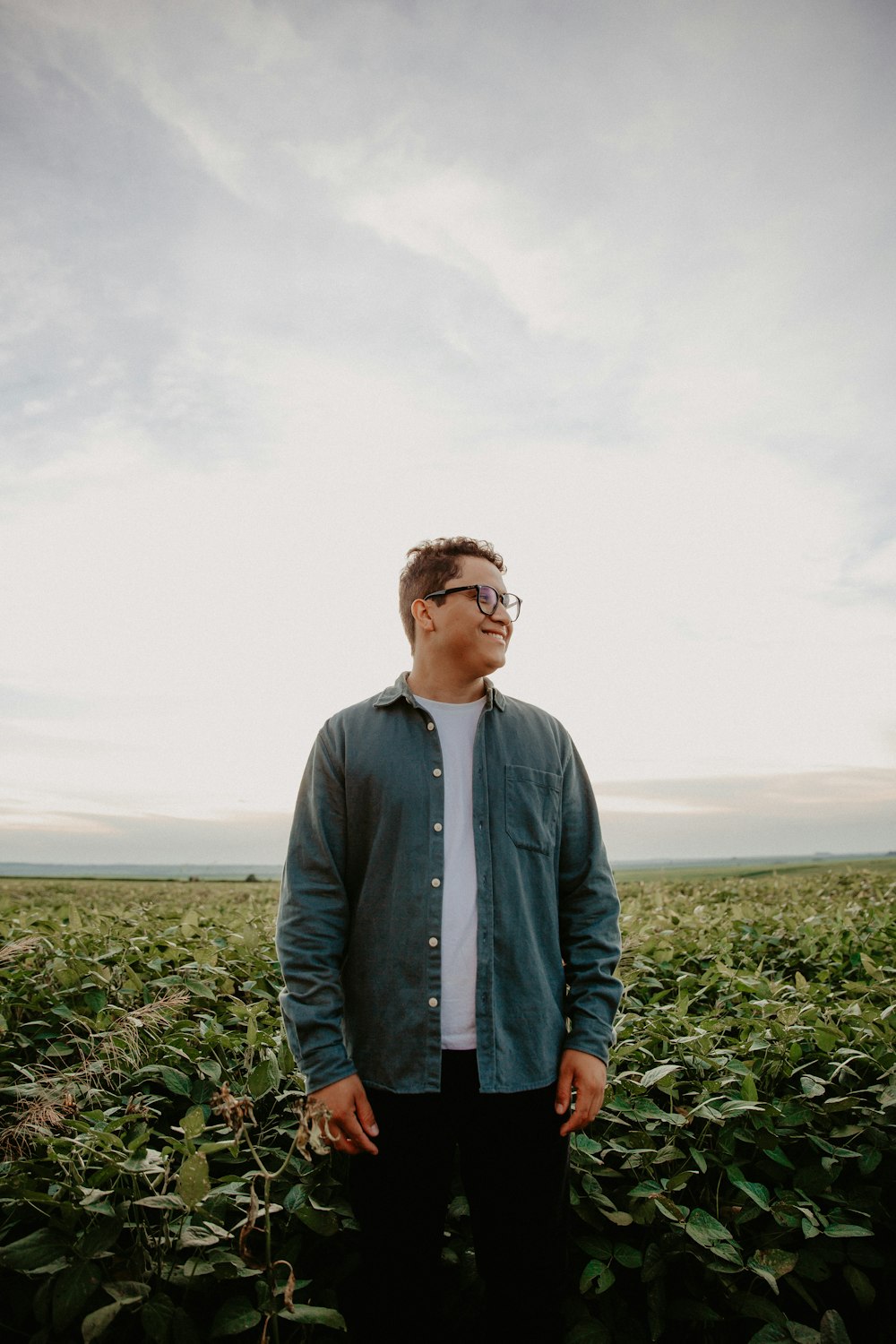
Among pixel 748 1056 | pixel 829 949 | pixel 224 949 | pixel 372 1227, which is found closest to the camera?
pixel 372 1227

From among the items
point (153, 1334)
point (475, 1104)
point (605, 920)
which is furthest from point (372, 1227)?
point (605, 920)

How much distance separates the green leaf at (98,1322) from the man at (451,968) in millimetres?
607

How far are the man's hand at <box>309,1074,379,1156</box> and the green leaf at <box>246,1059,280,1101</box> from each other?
0.36 metres

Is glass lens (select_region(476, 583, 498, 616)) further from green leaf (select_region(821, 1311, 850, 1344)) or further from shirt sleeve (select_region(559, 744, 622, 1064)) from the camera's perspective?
green leaf (select_region(821, 1311, 850, 1344))

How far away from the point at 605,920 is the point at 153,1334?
1530 mm

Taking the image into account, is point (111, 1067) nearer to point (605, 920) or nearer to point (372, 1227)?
point (372, 1227)

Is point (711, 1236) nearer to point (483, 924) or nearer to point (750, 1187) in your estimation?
point (750, 1187)

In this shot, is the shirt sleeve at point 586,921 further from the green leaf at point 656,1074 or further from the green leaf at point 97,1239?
the green leaf at point 97,1239

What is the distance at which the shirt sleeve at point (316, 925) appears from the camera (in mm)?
2104

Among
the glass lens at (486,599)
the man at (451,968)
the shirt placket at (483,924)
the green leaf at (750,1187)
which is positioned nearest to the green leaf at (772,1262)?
the green leaf at (750,1187)

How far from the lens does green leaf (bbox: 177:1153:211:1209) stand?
190 centimetres

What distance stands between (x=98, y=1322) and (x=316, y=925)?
98 cm

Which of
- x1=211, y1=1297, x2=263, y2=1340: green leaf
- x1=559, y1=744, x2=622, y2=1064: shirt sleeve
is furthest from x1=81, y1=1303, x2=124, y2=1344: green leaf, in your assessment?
x1=559, y1=744, x2=622, y2=1064: shirt sleeve

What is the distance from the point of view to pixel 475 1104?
2.15 m
